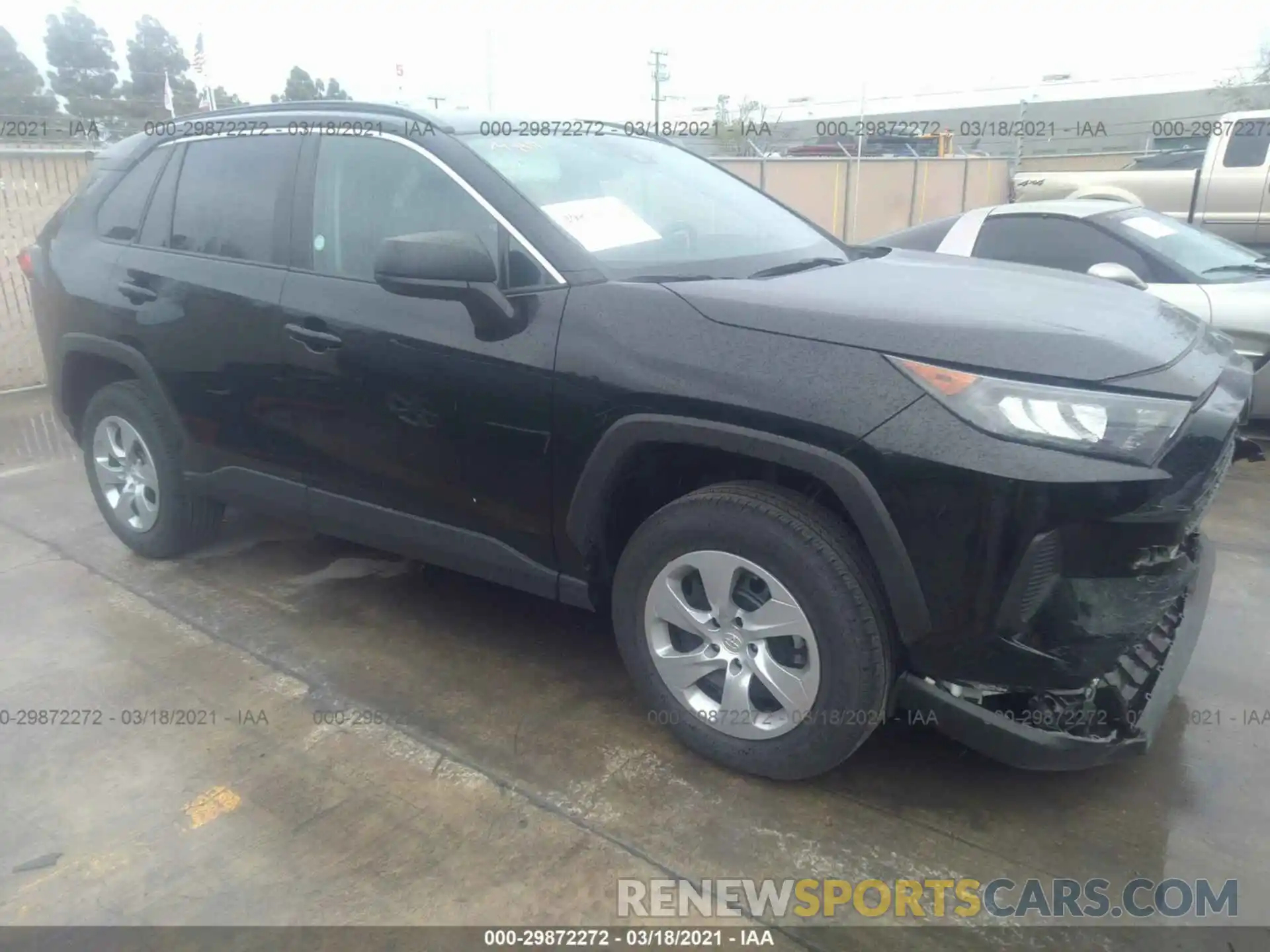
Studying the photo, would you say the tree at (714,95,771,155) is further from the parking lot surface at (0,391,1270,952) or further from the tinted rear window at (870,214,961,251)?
the parking lot surface at (0,391,1270,952)

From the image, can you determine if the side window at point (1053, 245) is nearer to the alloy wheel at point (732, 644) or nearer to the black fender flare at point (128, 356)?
the alloy wheel at point (732, 644)

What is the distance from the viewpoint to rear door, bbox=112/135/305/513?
349cm

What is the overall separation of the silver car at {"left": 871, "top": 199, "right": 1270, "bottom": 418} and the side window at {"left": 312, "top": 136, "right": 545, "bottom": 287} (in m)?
2.99

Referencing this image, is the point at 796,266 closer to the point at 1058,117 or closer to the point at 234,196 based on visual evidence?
the point at 234,196

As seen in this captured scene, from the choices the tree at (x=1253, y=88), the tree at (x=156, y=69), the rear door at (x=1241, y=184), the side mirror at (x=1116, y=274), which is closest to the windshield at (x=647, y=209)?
the side mirror at (x=1116, y=274)

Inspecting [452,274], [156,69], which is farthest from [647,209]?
[156,69]

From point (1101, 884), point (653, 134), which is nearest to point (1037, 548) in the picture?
point (1101, 884)

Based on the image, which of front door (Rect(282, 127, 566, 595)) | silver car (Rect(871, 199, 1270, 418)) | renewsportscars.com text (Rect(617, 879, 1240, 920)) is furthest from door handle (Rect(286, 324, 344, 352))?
silver car (Rect(871, 199, 1270, 418))

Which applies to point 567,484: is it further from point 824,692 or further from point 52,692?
point 52,692

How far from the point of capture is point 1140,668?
2588 mm

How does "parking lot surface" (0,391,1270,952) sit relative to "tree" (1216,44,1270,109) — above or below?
below

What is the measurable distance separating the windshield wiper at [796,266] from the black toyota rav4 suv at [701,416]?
2 centimetres

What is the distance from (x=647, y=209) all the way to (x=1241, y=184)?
1049cm

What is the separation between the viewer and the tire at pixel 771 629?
2.38m
